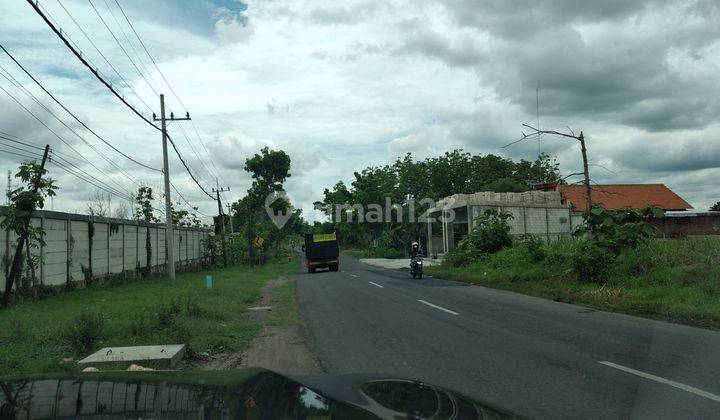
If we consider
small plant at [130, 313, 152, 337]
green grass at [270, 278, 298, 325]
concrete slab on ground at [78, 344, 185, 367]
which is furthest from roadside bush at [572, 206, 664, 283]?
concrete slab on ground at [78, 344, 185, 367]

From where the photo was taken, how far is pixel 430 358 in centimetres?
767

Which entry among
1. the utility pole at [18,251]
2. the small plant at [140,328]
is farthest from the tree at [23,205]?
the small plant at [140,328]

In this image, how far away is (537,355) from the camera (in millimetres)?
7664

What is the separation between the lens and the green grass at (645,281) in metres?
11.2

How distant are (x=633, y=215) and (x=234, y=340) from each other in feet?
39.1

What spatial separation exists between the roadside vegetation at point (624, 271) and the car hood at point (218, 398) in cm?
881

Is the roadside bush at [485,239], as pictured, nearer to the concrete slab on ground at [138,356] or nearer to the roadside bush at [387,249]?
the concrete slab on ground at [138,356]

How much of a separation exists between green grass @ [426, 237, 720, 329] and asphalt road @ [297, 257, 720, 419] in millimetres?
781

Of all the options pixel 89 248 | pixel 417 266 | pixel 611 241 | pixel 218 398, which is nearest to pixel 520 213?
pixel 417 266

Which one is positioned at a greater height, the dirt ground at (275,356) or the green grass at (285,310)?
the dirt ground at (275,356)

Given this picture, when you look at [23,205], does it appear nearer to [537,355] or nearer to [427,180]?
[537,355]

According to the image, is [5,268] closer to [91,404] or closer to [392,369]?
[392,369]

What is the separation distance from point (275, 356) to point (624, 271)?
11.0 meters

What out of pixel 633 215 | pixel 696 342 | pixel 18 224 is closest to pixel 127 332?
pixel 18 224
